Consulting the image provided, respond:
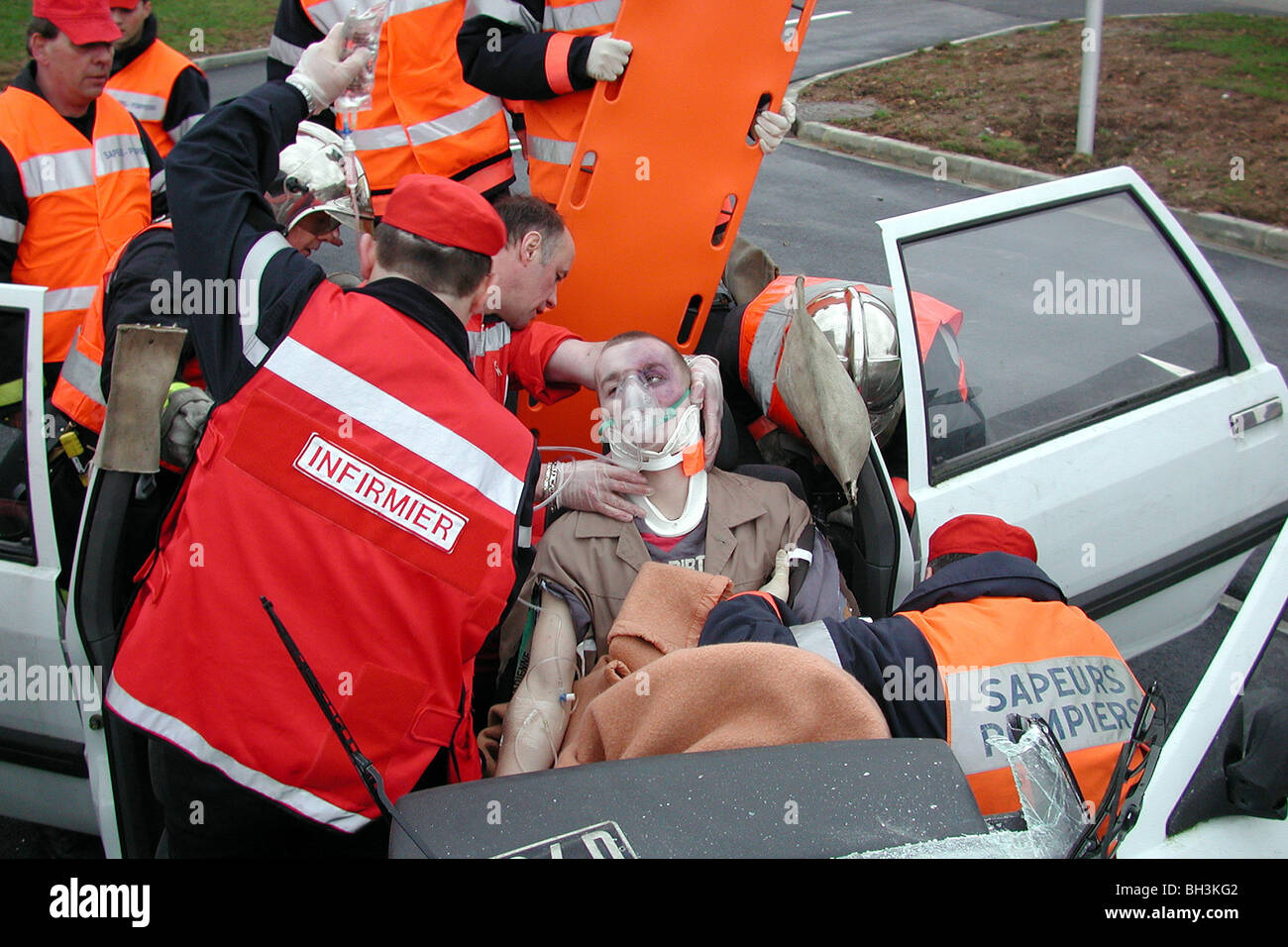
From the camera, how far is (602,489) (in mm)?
2791

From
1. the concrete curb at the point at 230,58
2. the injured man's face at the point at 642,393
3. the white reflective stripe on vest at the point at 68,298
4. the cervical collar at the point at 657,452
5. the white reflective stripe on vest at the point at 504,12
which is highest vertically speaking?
the concrete curb at the point at 230,58

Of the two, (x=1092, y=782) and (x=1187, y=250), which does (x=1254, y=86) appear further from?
(x=1092, y=782)

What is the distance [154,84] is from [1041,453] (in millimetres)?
3599

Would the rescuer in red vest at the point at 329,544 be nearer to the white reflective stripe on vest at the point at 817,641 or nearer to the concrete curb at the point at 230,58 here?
the white reflective stripe on vest at the point at 817,641

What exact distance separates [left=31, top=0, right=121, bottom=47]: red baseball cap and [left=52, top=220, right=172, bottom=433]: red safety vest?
1.03m

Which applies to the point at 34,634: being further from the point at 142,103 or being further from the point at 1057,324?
the point at 1057,324

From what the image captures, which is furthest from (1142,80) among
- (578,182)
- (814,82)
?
(578,182)

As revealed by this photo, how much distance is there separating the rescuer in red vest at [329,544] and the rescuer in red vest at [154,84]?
266cm

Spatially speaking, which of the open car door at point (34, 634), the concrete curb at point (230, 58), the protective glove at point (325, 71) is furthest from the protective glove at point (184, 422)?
the concrete curb at point (230, 58)

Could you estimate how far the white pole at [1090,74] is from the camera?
8438 millimetres

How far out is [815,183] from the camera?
9547 millimetres
